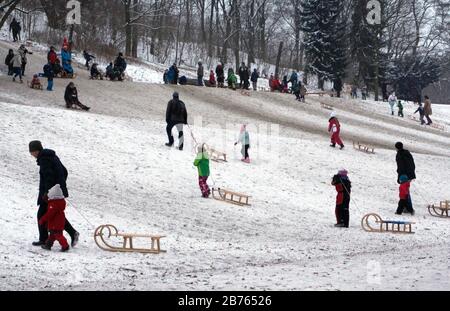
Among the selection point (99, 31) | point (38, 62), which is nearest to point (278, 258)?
point (38, 62)

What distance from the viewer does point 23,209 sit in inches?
562

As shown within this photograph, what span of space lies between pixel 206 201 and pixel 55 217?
6876mm

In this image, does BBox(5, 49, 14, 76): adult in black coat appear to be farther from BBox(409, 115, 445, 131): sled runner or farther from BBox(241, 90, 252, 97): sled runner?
BBox(409, 115, 445, 131): sled runner

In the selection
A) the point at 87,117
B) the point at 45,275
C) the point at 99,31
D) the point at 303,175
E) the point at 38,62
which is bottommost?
the point at 45,275

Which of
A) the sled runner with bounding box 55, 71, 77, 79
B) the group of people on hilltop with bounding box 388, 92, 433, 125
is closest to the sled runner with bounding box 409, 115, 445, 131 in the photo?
the group of people on hilltop with bounding box 388, 92, 433, 125

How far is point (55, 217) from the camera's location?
38.6 ft

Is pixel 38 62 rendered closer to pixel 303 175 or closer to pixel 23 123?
pixel 23 123

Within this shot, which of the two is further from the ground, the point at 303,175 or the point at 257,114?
the point at 257,114

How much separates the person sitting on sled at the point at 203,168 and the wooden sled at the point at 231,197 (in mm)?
313

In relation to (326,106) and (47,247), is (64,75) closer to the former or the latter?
(326,106)

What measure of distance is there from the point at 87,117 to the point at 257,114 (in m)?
11.8

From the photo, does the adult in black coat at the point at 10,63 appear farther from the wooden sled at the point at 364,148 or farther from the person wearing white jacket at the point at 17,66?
the wooden sled at the point at 364,148

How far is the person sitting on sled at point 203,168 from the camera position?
18344mm

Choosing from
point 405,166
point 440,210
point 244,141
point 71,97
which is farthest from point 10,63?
point 440,210
